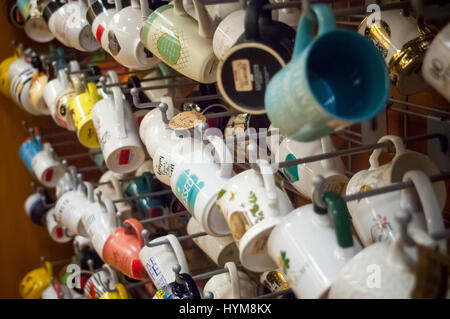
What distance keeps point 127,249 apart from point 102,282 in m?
0.31

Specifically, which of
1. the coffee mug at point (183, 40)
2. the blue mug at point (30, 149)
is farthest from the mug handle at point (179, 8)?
the blue mug at point (30, 149)

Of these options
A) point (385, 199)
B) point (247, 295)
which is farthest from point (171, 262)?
point (385, 199)

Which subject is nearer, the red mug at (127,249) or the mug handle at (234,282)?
the mug handle at (234,282)

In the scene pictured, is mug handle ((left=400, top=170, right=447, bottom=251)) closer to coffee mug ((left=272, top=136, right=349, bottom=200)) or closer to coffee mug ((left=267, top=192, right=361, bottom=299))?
coffee mug ((left=267, top=192, right=361, bottom=299))

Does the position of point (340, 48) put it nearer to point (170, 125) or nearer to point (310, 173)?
point (310, 173)

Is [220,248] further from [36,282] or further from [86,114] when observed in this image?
[36,282]

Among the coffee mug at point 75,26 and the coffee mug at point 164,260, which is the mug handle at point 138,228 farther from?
the coffee mug at point 75,26

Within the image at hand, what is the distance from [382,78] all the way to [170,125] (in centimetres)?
50

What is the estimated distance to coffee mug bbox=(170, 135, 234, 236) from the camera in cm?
90

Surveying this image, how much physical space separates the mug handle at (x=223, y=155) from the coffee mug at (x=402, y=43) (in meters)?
0.28

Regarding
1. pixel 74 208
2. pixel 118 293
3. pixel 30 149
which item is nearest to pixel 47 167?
pixel 30 149

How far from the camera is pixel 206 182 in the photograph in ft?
3.02

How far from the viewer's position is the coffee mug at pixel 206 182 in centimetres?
90

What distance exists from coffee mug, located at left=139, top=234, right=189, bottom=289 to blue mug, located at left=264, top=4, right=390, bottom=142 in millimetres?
529
